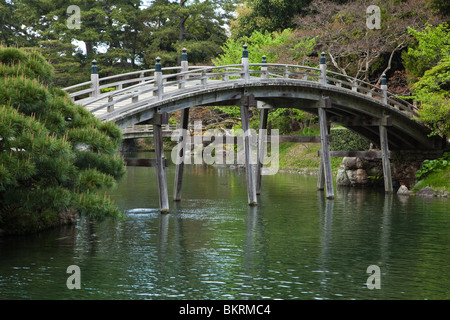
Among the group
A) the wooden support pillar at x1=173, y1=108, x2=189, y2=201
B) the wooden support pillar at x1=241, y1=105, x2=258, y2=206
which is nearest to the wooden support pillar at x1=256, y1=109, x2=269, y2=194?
the wooden support pillar at x1=173, y1=108, x2=189, y2=201

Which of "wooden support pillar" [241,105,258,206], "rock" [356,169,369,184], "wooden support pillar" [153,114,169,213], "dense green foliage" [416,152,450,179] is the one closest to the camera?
"wooden support pillar" [153,114,169,213]

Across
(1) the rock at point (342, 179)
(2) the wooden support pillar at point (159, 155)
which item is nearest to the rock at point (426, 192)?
(1) the rock at point (342, 179)

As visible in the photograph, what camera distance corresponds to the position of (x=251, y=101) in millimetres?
27406

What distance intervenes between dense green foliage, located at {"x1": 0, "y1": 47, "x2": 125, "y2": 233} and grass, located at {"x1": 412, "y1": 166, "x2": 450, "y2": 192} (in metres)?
20.5

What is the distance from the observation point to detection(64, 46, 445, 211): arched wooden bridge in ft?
74.6

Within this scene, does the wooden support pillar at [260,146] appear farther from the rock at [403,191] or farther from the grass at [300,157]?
the grass at [300,157]

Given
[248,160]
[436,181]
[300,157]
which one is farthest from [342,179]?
[248,160]

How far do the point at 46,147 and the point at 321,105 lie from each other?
18503 millimetres

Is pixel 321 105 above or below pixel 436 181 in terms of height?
above

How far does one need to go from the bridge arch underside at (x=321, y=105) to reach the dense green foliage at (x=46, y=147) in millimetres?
3949

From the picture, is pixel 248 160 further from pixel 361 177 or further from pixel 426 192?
pixel 361 177

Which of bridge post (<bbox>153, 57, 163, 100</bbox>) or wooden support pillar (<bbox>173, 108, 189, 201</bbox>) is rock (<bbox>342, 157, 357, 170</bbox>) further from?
bridge post (<bbox>153, 57, 163, 100</bbox>)

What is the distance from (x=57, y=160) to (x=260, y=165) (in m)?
19.1

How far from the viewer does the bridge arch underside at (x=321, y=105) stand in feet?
80.6
